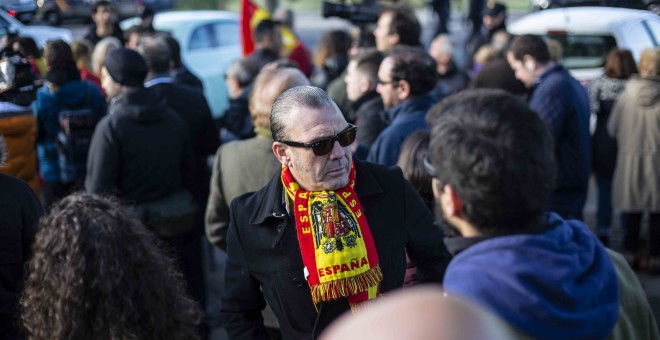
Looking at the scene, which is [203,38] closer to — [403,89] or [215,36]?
[215,36]

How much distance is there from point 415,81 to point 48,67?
106 inches

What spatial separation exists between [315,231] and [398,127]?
1.79 m

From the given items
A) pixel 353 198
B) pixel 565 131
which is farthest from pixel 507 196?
pixel 565 131

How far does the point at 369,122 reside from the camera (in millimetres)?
5246

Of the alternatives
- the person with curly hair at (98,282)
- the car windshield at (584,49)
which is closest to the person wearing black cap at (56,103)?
the person with curly hair at (98,282)

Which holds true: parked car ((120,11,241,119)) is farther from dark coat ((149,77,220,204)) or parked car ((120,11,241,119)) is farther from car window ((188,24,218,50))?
dark coat ((149,77,220,204))

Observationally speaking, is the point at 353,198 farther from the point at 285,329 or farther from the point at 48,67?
the point at 48,67

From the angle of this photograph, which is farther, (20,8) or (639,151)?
(20,8)

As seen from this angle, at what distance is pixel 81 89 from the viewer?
593cm

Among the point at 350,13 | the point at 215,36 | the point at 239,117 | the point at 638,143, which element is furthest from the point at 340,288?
the point at 215,36

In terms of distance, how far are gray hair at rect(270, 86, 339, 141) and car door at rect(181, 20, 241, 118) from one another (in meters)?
8.62

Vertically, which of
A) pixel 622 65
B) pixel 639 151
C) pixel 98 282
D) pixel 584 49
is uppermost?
pixel 98 282

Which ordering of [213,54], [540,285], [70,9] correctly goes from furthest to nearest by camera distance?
[70,9]
[213,54]
[540,285]

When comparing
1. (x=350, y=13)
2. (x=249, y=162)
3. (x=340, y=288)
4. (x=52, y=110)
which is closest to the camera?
(x=340, y=288)
